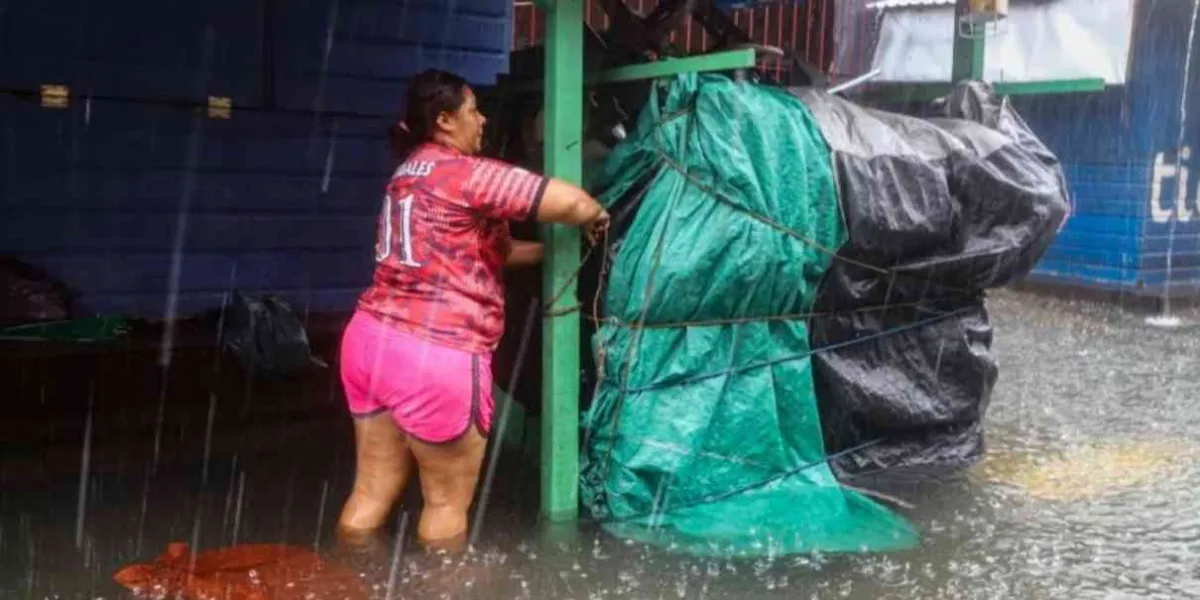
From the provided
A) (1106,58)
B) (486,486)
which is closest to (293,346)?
(486,486)

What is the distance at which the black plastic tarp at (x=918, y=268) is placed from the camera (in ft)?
15.8

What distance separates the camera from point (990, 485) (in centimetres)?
542

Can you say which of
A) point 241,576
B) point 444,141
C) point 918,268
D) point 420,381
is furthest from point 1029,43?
point 241,576

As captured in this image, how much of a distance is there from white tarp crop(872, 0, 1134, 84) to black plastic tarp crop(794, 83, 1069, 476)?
5.74m

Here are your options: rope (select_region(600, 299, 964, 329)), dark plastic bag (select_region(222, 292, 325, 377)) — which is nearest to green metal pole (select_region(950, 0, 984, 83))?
rope (select_region(600, 299, 964, 329))

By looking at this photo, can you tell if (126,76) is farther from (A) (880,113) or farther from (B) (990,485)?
(B) (990,485)

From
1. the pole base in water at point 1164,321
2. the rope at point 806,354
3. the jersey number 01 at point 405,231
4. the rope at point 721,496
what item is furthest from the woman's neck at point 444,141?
the pole base in water at point 1164,321

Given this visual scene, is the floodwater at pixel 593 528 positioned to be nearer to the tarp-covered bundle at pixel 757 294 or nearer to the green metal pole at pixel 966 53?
the tarp-covered bundle at pixel 757 294

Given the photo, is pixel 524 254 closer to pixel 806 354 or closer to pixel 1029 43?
pixel 806 354

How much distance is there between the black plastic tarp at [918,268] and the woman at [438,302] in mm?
1326

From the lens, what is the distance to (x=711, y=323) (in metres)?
4.58

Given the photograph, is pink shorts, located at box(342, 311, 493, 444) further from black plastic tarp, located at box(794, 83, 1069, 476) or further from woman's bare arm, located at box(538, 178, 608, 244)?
black plastic tarp, located at box(794, 83, 1069, 476)

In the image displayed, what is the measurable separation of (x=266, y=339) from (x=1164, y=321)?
896 cm

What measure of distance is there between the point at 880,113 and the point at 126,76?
445 centimetres
